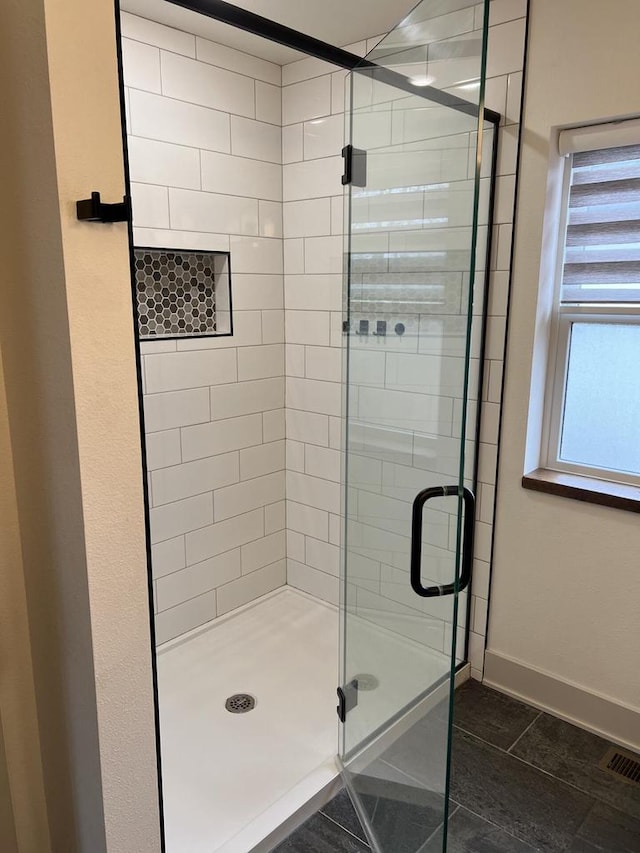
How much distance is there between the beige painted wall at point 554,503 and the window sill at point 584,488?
4cm

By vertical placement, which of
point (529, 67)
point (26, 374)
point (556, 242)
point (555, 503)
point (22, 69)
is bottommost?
point (555, 503)

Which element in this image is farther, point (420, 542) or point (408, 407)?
point (408, 407)

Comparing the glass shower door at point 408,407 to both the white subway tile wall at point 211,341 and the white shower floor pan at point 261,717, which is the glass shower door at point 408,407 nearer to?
the white shower floor pan at point 261,717

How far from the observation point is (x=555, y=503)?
2.20m

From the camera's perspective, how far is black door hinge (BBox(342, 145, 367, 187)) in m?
1.80

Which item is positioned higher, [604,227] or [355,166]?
[355,166]

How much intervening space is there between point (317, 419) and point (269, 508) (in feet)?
1.71

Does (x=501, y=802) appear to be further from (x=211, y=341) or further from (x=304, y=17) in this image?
(x=304, y=17)

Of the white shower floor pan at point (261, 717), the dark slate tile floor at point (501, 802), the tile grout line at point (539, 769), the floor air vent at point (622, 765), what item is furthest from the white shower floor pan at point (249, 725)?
the floor air vent at point (622, 765)

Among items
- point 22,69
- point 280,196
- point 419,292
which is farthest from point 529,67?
point 22,69

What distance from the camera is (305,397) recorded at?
2969 millimetres

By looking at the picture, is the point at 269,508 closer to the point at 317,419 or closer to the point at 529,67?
the point at 317,419

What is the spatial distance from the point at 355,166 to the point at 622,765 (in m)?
2.12

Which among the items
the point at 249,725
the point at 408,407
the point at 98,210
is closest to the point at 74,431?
the point at 98,210
